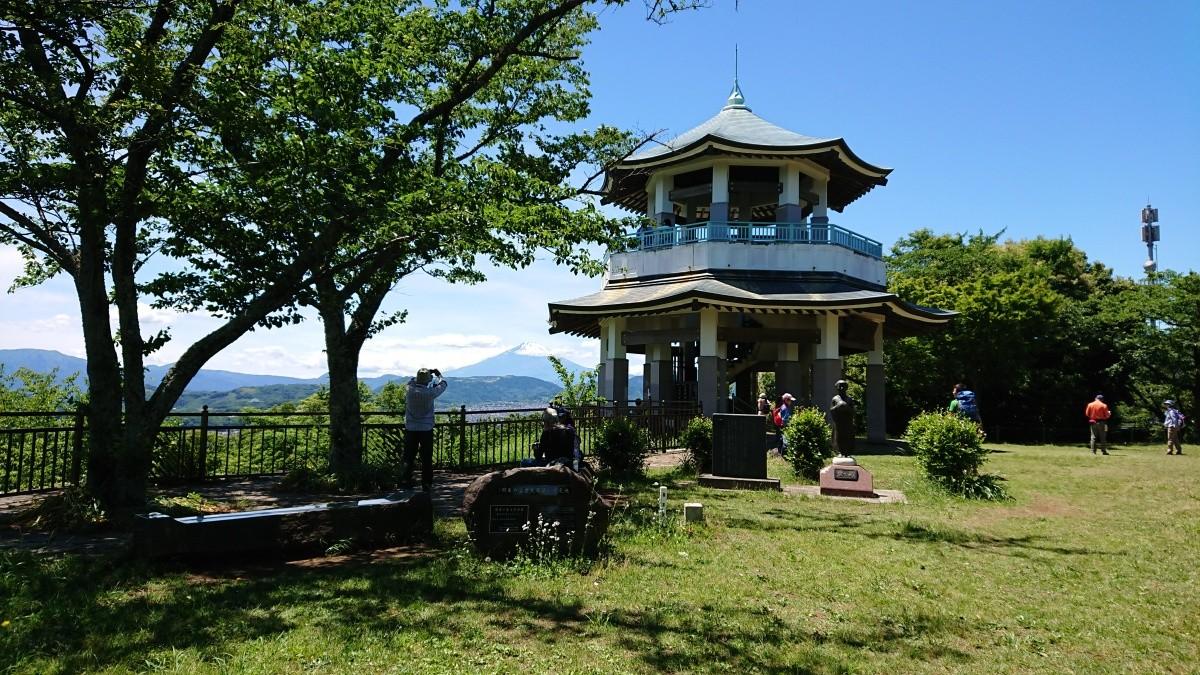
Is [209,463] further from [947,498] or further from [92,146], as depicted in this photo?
[947,498]

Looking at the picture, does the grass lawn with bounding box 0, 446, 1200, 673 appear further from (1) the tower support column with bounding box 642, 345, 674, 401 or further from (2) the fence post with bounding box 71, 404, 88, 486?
(1) the tower support column with bounding box 642, 345, 674, 401

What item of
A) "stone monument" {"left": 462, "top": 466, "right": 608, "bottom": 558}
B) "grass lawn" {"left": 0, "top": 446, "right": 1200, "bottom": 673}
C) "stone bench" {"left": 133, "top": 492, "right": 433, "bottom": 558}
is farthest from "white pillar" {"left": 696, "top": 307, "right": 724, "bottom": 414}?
"stone monument" {"left": 462, "top": 466, "right": 608, "bottom": 558}

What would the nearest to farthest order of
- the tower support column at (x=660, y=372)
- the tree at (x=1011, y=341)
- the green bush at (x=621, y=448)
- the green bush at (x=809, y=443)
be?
the green bush at (x=809, y=443) → the green bush at (x=621, y=448) → the tower support column at (x=660, y=372) → the tree at (x=1011, y=341)

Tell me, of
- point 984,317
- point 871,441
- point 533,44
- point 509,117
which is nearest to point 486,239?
point 533,44

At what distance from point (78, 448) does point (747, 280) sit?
17.2 meters

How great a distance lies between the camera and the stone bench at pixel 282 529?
6941mm

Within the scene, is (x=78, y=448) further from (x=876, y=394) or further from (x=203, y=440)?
(x=876, y=394)

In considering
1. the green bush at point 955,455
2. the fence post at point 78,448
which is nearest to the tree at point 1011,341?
the green bush at point 955,455

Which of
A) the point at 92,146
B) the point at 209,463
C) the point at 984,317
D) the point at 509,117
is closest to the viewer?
the point at 92,146

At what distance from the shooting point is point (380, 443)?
53.5 feet

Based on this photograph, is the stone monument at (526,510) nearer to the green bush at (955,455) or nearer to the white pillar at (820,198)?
the green bush at (955,455)

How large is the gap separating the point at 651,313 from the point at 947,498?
11104mm

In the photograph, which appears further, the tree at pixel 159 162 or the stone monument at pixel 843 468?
the stone monument at pixel 843 468

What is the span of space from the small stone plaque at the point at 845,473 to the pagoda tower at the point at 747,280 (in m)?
8.22
